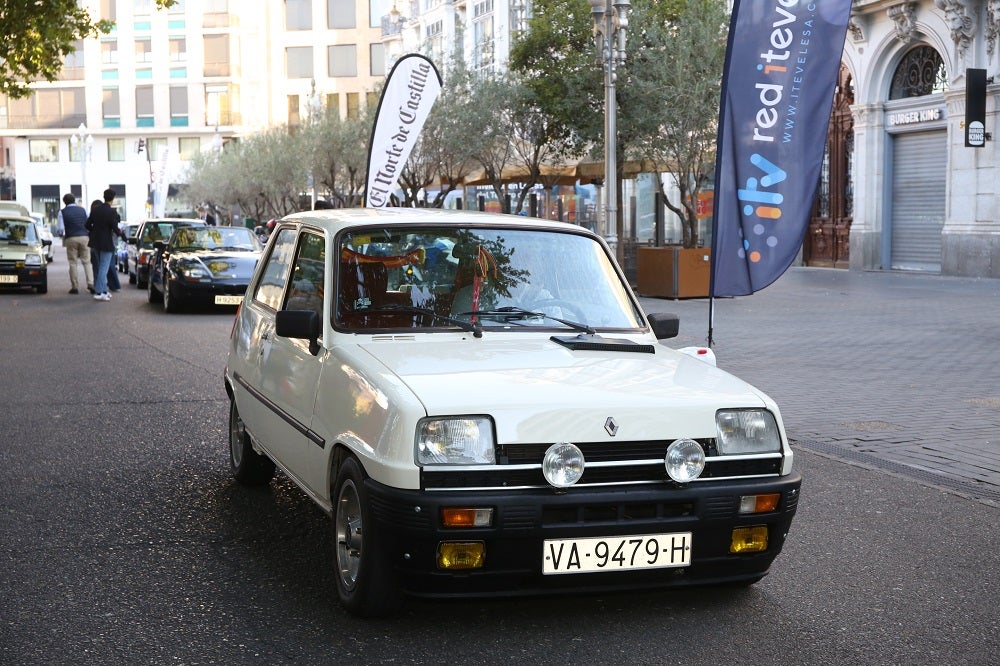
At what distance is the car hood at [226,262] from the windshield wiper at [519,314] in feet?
48.5

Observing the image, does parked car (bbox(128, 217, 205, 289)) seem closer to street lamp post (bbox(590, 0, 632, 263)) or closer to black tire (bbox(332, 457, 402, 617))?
street lamp post (bbox(590, 0, 632, 263))

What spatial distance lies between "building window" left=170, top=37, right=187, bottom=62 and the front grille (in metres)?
91.7

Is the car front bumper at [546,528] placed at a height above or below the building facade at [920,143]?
below

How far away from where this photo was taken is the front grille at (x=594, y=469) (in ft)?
14.1

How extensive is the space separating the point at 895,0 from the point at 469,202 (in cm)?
2945

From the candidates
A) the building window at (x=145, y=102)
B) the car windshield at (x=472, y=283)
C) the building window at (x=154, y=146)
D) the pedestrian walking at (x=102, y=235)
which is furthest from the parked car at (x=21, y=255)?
the building window at (x=145, y=102)

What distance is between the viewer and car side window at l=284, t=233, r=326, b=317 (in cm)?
564

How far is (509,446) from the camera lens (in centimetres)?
432

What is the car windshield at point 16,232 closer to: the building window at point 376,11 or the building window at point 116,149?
the building window at point 376,11

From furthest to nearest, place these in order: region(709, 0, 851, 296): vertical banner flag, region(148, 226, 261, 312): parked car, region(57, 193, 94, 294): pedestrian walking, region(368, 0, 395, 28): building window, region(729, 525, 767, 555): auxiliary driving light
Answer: region(368, 0, 395, 28): building window → region(57, 193, 94, 294): pedestrian walking → region(148, 226, 261, 312): parked car → region(709, 0, 851, 296): vertical banner flag → region(729, 525, 767, 555): auxiliary driving light

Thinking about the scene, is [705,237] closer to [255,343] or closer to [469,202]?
[469,202]

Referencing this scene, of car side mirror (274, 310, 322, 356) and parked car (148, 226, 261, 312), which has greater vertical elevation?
car side mirror (274, 310, 322, 356)

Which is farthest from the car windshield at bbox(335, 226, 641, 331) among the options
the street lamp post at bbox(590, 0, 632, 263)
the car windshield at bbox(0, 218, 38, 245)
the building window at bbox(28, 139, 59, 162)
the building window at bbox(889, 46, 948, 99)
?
the building window at bbox(28, 139, 59, 162)

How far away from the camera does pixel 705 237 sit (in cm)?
3712
